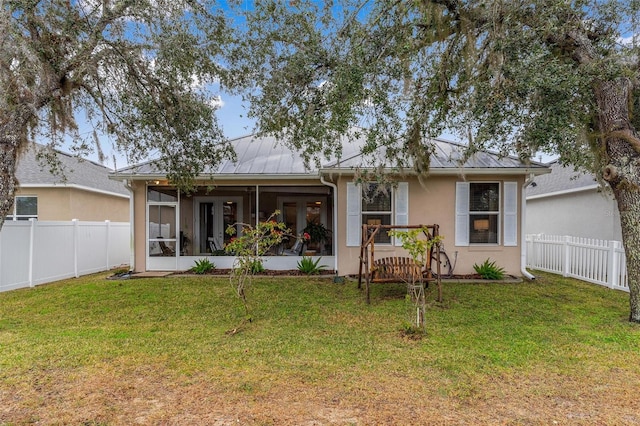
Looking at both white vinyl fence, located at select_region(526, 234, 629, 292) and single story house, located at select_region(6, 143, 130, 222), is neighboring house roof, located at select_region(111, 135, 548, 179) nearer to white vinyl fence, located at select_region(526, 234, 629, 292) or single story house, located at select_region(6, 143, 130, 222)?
white vinyl fence, located at select_region(526, 234, 629, 292)

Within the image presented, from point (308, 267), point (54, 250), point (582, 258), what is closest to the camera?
point (582, 258)

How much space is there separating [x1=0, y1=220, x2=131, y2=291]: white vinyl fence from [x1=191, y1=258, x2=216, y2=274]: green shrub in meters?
3.05

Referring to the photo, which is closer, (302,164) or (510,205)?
(510,205)

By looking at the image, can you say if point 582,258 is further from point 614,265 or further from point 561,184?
point 561,184

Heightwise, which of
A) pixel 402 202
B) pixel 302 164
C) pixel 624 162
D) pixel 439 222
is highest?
pixel 302 164

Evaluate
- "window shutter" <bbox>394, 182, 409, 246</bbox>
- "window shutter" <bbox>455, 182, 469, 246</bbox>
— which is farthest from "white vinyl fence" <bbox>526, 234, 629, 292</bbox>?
"window shutter" <bbox>394, 182, 409, 246</bbox>

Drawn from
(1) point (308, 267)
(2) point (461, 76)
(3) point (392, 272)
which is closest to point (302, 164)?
(1) point (308, 267)

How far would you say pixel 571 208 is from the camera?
11961mm

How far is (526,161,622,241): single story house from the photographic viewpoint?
34.0 feet

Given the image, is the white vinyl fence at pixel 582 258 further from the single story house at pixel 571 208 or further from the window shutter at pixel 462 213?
the window shutter at pixel 462 213

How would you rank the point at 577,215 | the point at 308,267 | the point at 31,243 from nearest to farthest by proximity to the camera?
the point at 31,243 → the point at 308,267 → the point at 577,215

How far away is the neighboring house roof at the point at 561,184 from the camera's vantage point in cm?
1100

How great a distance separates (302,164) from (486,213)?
4.88 meters

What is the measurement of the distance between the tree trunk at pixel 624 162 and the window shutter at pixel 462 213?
3.52 m
